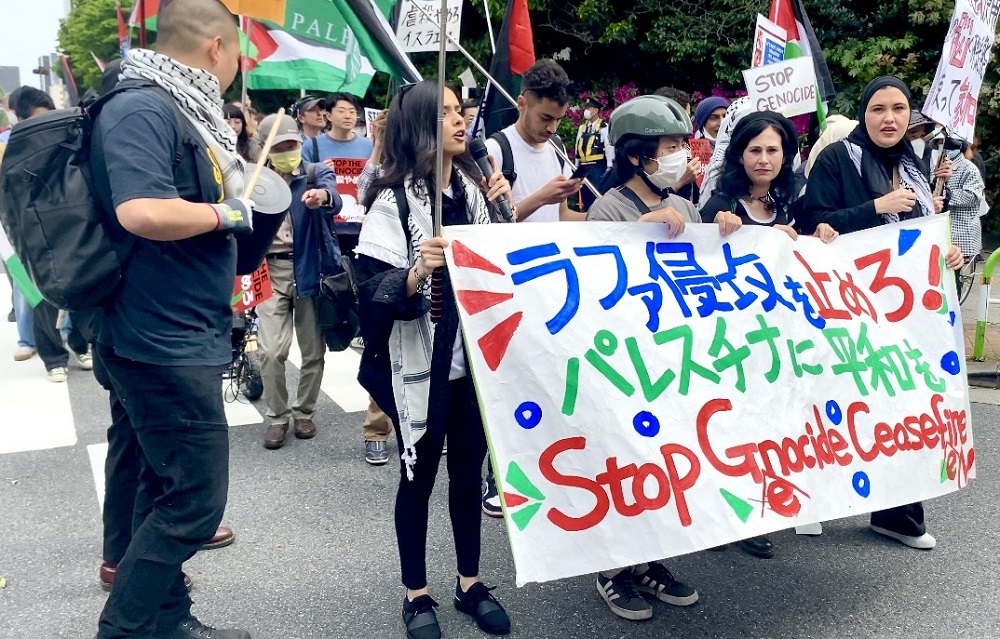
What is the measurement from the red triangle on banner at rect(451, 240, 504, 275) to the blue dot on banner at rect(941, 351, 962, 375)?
190 cm

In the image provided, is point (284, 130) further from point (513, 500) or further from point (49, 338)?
point (49, 338)

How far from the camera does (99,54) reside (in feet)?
141

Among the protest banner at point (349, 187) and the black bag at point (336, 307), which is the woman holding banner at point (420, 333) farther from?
the protest banner at point (349, 187)

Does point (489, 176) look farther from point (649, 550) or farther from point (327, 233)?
point (327, 233)

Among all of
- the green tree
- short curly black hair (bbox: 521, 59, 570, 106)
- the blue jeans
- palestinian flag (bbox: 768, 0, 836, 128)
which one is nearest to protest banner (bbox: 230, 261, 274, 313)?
short curly black hair (bbox: 521, 59, 570, 106)

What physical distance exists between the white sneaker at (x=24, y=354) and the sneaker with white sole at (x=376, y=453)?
419 centimetres

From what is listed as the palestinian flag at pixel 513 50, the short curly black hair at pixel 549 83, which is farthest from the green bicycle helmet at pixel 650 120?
the palestinian flag at pixel 513 50

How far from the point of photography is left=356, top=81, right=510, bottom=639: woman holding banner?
2750 mm

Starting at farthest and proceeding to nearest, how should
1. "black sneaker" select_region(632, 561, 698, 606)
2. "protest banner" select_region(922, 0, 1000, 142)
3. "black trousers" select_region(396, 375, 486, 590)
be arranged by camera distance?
"protest banner" select_region(922, 0, 1000, 142) → "black sneaker" select_region(632, 561, 698, 606) → "black trousers" select_region(396, 375, 486, 590)

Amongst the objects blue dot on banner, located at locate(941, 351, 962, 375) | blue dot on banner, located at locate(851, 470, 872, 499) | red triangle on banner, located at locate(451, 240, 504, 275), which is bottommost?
blue dot on banner, located at locate(851, 470, 872, 499)

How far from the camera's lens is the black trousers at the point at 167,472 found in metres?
2.54

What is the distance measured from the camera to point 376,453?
4.86 meters

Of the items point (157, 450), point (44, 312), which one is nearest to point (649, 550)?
point (157, 450)

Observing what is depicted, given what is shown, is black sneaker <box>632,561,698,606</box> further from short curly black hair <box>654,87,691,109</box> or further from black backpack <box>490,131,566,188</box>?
short curly black hair <box>654,87,691,109</box>
